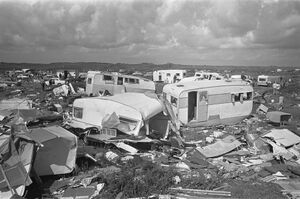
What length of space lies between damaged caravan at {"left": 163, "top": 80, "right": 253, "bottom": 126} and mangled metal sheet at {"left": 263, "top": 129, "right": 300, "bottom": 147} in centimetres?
441

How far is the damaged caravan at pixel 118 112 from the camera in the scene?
1166 centimetres

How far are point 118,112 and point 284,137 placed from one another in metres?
7.60

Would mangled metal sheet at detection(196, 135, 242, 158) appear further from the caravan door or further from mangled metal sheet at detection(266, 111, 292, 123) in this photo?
mangled metal sheet at detection(266, 111, 292, 123)

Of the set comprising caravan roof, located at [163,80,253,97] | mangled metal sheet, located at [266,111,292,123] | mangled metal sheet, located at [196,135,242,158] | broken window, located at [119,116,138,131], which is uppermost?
caravan roof, located at [163,80,253,97]

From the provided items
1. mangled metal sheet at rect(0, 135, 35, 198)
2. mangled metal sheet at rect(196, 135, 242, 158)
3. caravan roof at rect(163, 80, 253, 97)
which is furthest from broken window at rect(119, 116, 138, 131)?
mangled metal sheet at rect(0, 135, 35, 198)

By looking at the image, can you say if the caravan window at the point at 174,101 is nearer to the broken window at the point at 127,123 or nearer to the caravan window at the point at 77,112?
the broken window at the point at 127,123

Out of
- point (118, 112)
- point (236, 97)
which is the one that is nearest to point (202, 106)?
point (236, 97)

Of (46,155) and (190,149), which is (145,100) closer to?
(190,149)

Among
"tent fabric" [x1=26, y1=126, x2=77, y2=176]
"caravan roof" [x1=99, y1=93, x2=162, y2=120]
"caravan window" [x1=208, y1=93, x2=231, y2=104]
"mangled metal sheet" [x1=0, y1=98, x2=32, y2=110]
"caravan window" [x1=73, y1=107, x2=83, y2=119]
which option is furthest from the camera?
"mangled metal sheet" [x1=0, y1=98, x2=32, y2=110]

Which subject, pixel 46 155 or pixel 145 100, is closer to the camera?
pixel 46 155

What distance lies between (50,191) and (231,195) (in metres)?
5.18

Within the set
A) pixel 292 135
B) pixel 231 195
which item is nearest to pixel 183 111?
pixel 292 135

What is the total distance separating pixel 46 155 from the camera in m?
7.88

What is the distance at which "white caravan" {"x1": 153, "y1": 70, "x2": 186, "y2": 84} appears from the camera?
138 feet
